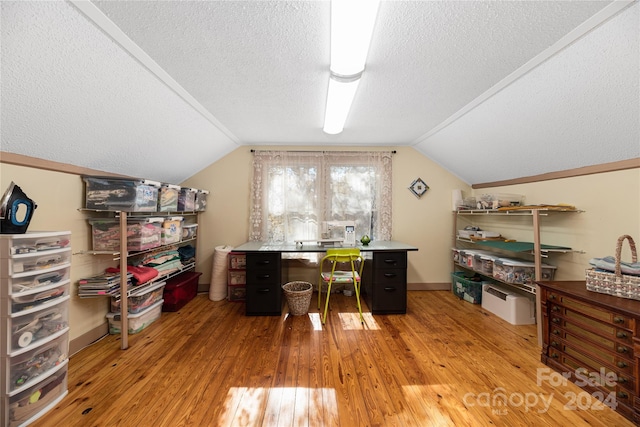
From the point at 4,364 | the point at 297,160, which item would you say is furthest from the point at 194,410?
the point at 297,160

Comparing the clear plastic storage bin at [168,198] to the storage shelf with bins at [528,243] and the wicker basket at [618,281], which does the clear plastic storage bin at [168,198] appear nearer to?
the storage shelf with bins at [528,243]

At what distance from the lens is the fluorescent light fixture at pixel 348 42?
107 cm

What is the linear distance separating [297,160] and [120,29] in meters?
2.41

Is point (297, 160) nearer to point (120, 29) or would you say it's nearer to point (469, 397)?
point (120, 29)

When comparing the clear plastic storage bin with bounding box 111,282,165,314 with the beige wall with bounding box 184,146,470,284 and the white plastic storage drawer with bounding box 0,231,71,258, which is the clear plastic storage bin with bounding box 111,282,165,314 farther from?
the beige wall with bounding box 184,146,470,284

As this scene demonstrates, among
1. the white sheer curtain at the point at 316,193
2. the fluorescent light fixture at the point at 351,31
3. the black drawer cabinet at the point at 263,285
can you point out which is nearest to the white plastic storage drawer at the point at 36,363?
the black drawer cabinet at the point at 263,285

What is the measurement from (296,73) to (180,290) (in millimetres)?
2835

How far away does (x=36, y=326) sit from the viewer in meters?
1.49

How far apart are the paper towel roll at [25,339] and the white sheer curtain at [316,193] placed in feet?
7.54

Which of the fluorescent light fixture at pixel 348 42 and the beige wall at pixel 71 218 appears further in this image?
the beige wall at pixel 71 218

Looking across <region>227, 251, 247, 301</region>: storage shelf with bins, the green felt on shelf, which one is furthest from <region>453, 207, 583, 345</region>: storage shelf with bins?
<region>227, 251, 247, 301</region>: storage shelf with bins

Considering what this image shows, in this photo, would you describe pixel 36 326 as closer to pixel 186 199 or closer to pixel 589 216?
pixel 186 199

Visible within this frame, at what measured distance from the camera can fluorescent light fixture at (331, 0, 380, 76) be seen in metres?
1.06

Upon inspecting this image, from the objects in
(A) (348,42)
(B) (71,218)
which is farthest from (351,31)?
(B) (71,218)
